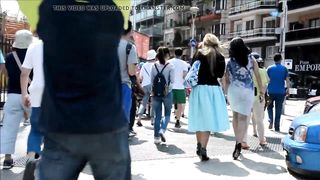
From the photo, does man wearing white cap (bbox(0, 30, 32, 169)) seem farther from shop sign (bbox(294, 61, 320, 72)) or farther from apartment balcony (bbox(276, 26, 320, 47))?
apartment balcony (bbox(276, 26, 320, 47))

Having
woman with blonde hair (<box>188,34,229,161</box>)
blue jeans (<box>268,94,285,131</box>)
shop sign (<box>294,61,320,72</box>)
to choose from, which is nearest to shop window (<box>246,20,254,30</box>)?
shop sign (<box>294,61,320,72</box>)

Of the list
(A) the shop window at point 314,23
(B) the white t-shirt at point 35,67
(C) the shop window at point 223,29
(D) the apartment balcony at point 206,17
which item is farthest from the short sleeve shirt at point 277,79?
(D) the apartment balcony at point 206,17

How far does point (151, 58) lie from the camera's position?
10133mm

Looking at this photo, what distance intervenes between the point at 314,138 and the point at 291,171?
2.34 feet

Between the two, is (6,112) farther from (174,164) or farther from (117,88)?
(117,88)

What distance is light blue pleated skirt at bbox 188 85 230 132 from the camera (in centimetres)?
652

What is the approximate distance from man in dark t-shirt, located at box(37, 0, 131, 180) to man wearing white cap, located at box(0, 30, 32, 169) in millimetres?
3541

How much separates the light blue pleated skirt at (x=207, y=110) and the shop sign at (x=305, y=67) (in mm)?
32876

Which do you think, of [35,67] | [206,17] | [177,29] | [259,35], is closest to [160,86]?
[35,67]

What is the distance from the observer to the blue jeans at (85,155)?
2.12 metres

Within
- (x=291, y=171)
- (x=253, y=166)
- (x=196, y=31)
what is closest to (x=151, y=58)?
(x=253, y=166)

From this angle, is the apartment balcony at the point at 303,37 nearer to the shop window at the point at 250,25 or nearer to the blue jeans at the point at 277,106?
the shop window at the point at 250,25

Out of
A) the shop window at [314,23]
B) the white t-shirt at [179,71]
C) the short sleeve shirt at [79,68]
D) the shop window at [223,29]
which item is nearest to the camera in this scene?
the short sleeve shirt at [79,68]

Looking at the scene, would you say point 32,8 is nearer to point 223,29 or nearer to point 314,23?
point 314,23
